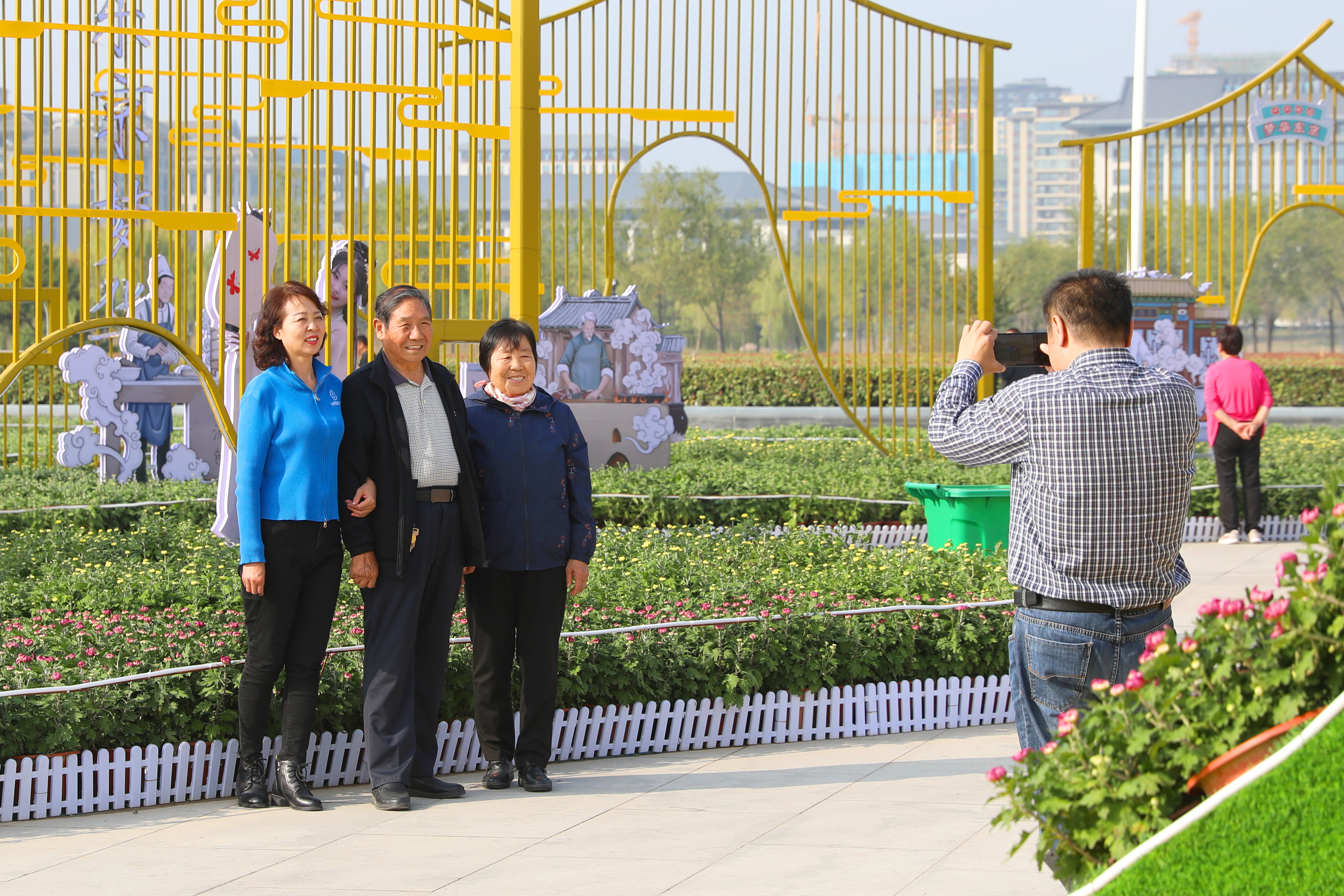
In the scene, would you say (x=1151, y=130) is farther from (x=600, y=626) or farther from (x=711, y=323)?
(x=711, y=323)

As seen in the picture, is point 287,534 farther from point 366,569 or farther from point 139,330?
point 139,330

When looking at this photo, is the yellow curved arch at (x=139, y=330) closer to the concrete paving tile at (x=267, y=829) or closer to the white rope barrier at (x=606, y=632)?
the white rope barrier at (x=606, y=632)

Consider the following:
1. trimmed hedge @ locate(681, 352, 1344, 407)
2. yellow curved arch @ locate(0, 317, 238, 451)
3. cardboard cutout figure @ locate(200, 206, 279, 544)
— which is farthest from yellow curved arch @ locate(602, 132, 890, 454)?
trimmed hedge @ locate(681, 352, 1344, 407)

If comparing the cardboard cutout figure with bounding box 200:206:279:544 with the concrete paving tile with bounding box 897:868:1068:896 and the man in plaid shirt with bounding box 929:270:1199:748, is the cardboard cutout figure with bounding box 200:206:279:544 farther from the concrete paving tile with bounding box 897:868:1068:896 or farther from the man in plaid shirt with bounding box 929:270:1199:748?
the man in plaid shirt with bounding box 929:270:1199:748

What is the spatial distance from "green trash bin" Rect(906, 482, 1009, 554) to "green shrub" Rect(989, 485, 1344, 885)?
4.93 metres

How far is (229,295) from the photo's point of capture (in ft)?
26.2

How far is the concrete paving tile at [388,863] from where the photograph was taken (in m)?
3.51

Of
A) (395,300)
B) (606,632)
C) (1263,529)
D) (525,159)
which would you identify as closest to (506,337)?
(395,300)

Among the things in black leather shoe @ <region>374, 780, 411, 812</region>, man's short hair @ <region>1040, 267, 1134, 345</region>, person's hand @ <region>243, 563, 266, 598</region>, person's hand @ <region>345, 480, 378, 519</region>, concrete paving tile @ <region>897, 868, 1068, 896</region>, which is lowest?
concrete paving tile @ <region>897, 868, 1068, 896</region>

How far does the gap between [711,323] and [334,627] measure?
154ft

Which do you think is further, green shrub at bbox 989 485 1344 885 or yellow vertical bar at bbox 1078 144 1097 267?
yellow vertical bar at bbox 1078 144 1097 267

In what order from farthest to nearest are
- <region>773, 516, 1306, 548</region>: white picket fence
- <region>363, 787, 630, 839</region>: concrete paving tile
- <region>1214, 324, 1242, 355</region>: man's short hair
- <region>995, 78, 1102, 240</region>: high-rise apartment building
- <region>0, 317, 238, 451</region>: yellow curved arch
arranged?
<region>995, 78, 1102, 240</region>: high-rise apartment building → <region>1214, 324, 1242, 355</region>: man's short hair → <region>773, 516, 1306, 548</region>: white picket fence → <region>0, 317, 238, 451</region>: yellow curved arch → <region>363, 787, 630, 839</region>: concrete paving tile

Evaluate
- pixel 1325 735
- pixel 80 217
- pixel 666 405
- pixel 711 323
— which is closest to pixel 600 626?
pixel 80 217

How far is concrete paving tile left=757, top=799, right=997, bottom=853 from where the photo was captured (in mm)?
3857
